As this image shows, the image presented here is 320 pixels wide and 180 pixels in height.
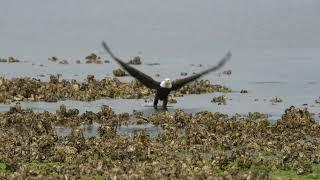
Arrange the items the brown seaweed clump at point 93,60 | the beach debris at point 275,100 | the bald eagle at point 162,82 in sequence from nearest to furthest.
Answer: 1. the bald eagle at point 162,82
2. the beach debris at point 275,100
3. the brown seaweed clump at point 93,60

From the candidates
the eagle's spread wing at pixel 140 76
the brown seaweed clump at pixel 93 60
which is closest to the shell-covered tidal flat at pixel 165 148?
the eagle's spread wing at pixel 140 76

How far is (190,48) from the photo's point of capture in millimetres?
59062

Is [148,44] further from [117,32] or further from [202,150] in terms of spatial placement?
[202,150]

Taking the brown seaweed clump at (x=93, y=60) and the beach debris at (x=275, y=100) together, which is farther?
the brown seaweed clump at (x=93, y=60)

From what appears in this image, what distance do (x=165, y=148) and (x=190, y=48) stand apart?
133 feet

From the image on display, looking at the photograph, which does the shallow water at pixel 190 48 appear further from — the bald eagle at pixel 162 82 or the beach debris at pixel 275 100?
the bald eagle at pixel 162 82

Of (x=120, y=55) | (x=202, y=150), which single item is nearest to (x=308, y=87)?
(x=202, y=150)

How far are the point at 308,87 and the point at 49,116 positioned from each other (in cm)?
1397

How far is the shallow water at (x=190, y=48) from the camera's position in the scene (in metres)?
30.4

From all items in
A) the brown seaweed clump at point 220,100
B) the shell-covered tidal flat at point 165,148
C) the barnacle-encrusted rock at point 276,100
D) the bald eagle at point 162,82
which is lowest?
the shell-covered tidal flat at point 165,148

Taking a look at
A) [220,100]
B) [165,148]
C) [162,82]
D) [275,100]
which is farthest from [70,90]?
[165,148]

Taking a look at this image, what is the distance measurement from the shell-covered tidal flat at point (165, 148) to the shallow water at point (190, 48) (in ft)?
10.9

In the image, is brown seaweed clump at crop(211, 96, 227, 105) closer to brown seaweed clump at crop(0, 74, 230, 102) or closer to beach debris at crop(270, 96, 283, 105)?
beach debris at crop(270, 96, 283, 105)

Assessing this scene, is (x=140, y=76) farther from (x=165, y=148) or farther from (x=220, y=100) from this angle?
(x=165, y=148)
